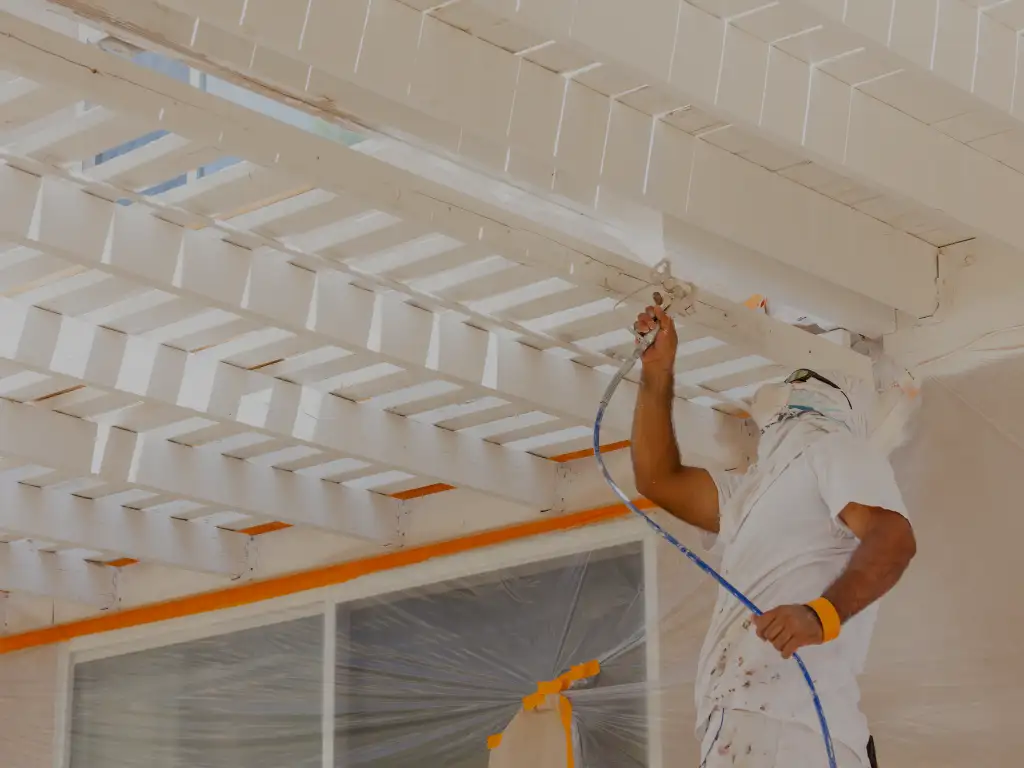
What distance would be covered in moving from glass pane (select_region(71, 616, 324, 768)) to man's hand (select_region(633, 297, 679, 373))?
182 centimetres

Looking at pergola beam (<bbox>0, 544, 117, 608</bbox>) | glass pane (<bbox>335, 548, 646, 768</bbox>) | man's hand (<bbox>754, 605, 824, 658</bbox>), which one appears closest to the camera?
man's hand (<bbox>754, 605, 824, 658</bbox>)

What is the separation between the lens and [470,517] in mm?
5590

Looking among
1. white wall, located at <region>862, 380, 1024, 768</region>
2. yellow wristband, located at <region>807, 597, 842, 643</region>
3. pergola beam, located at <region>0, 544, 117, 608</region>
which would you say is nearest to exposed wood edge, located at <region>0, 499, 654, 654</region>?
pergola beam, located at <region>0, 544, 117, 608</region>

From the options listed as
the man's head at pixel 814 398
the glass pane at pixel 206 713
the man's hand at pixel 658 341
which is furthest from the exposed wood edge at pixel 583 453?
the man's head at pixel 814 398

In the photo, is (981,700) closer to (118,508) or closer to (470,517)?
(470,517)

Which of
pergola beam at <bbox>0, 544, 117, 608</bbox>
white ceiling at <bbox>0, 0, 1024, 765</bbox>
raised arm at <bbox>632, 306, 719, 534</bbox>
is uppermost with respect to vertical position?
white ceiling at <bbox>0, 0, 1024, 765</bbox>

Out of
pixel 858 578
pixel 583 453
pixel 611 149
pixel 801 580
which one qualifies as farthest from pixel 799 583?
pixel 583 453

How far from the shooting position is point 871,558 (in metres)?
2.55

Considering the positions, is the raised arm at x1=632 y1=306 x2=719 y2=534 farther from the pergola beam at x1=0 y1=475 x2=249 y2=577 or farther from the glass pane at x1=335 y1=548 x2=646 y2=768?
the pergola beam at x1=0 y1=475 x2=249 y2=577

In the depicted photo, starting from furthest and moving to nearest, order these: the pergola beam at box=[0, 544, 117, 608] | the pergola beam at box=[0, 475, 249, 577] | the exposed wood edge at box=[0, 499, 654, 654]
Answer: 1. the pergola beam at box=[0, 544, 117, 608]
2. the pergola beam at box=[0, 475, 249, 577]
3. the exposed wood edge at box=[0, 499, 654, 654]

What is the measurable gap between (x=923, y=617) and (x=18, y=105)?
7.30 feet

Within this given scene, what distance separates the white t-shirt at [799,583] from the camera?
2.64 meters

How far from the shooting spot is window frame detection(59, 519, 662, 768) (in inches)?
160

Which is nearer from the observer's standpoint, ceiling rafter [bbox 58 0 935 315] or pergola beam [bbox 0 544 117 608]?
ceiling rafter [bbox 58 0 935 315]
